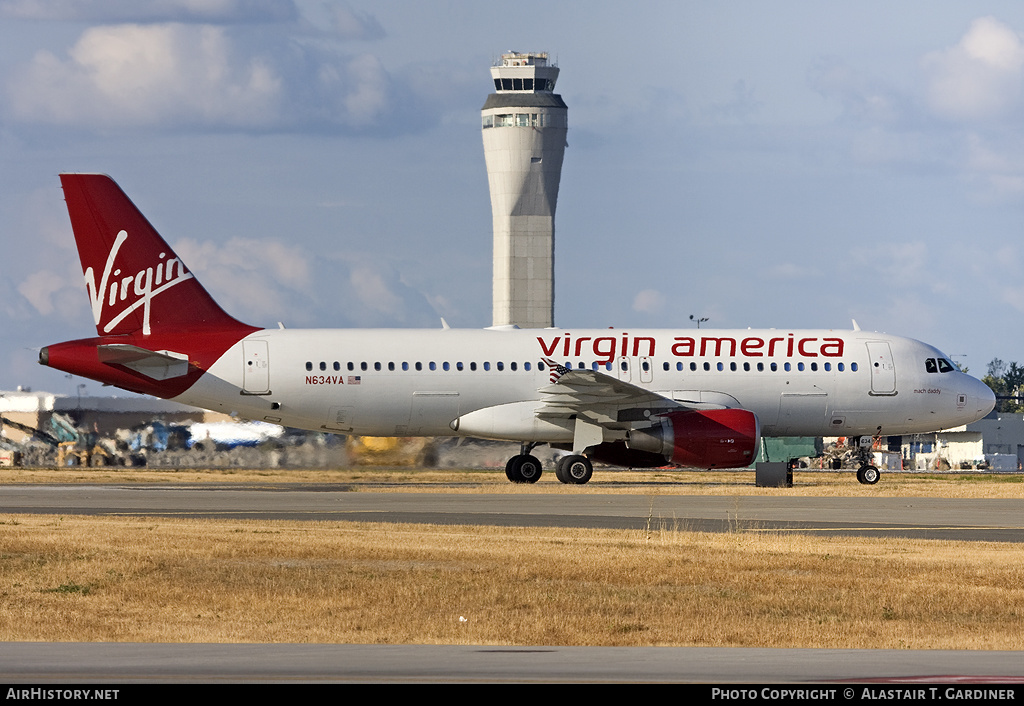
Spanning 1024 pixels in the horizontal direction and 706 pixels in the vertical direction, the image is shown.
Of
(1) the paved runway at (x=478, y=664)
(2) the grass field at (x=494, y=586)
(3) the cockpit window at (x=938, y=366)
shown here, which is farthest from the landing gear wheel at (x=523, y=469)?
(1) the paved runway at (x=478, y=664)


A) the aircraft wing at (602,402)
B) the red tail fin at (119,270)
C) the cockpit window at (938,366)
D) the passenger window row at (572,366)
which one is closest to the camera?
the aircraft wing at (602,402)

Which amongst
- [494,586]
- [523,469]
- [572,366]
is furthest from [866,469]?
[494,586]

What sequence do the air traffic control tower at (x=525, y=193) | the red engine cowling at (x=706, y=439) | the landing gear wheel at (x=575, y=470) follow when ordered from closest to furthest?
1. the red engine cowling at (x=706, y=439)
2. the landing gear wheel at (x=575, y=470)
3. the air traffic control tower at (x=525, y=193)

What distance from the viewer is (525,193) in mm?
158250

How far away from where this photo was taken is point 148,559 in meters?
21.0

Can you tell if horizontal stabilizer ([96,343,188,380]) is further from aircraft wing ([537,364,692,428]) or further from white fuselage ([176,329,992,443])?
aircraft wing ([537,364,692,428])

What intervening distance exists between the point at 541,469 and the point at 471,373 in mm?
3933

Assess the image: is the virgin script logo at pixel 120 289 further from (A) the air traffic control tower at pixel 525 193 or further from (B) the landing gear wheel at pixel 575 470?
(A) the air traffic control tower at pixel 525 193

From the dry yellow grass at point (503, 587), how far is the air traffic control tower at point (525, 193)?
131820mm

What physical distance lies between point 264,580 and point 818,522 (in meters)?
13.8

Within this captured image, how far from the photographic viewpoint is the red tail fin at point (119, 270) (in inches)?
1661

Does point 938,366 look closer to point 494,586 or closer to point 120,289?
point 120,289

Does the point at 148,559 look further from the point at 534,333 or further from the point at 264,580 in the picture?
the point at 534,333
